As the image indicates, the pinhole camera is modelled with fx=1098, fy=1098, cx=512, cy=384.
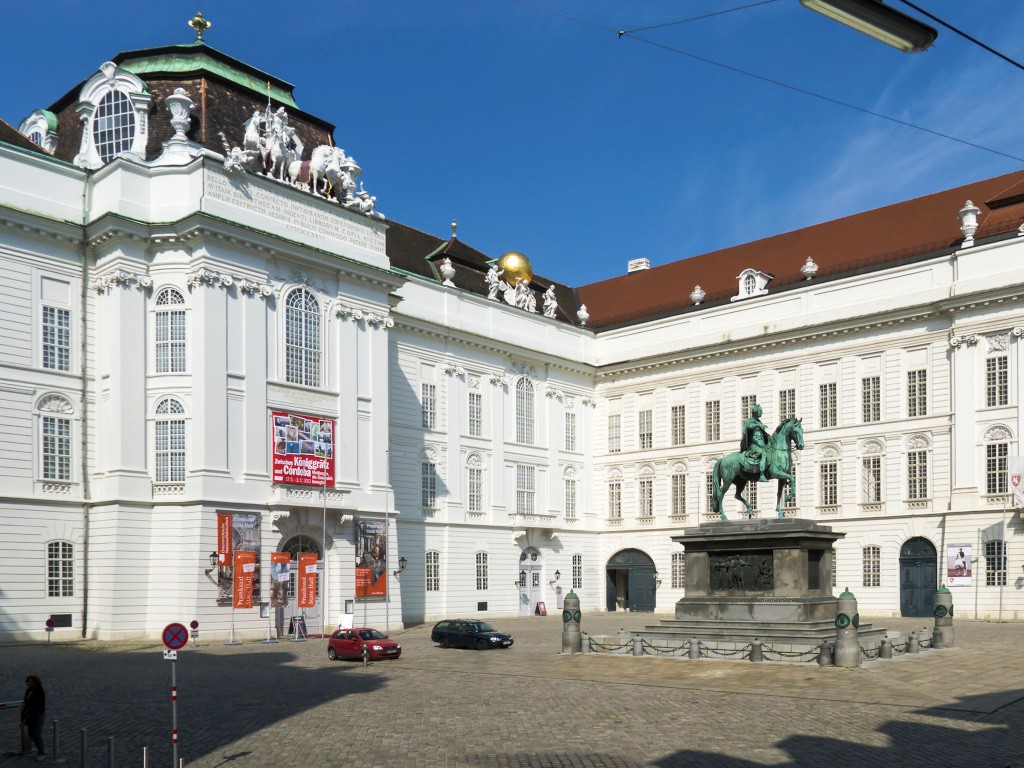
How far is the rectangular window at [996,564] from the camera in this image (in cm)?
5041

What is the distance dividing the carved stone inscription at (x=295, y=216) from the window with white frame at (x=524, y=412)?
15.6 m

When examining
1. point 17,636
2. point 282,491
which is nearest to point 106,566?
point 17,636

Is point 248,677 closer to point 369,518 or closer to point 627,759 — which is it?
point 627,759

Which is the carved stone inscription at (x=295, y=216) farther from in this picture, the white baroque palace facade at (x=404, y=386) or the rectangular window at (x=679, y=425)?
the rectangular window at (x=679, y=425)

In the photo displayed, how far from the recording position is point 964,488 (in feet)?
172

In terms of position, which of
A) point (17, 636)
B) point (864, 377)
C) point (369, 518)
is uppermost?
point (864, 377)

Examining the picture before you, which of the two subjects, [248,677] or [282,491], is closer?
[248,677]

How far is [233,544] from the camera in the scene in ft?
137

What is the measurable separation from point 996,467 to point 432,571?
27.7 m

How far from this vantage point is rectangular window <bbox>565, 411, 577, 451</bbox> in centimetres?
6644

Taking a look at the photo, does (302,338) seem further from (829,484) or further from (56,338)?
(829,484)

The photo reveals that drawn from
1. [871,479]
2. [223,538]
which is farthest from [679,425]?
[223,538]

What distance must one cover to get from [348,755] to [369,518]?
30668 millimetres

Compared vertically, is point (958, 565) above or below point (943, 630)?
above
